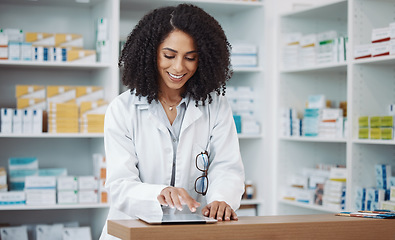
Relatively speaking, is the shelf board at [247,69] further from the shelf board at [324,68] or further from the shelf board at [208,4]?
the shelf board at [208,4]

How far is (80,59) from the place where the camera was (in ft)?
12.0

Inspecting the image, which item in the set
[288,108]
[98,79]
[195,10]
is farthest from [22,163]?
[195,10]

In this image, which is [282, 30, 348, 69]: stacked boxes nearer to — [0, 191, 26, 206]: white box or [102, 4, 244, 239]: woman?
[102, 4, 244, 239]: woman

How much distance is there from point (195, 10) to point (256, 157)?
2.31m

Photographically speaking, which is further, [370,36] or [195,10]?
[370,36]

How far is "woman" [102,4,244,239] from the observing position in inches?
75.6

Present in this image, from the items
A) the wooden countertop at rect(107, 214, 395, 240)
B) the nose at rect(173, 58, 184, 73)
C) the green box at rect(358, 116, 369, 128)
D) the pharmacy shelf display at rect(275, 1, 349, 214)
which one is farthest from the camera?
the pharmacy shelf display at rect(275, 1, 349, 214)

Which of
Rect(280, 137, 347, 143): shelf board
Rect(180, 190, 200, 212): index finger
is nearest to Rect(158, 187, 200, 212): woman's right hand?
Rect(180, 190, 200, 212): index finger

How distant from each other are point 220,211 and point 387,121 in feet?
5.65

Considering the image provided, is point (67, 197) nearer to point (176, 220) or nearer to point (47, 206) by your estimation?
point (47, 206)

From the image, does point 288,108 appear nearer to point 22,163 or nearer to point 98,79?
point 98,79

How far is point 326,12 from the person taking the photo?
3.85m

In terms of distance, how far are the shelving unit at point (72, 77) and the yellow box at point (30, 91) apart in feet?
0.65

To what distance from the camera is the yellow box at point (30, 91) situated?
140 inches
